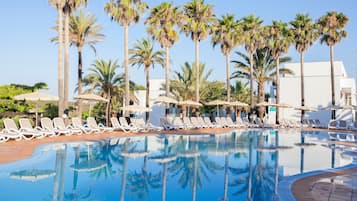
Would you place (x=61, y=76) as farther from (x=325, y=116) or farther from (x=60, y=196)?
(x=325, y=116)

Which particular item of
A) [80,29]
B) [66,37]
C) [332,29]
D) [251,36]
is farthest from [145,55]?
[332,29]

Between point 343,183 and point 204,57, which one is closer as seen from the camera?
point 343,183

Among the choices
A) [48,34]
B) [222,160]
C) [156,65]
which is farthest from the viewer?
[156,65]

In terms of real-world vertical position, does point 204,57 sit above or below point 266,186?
above

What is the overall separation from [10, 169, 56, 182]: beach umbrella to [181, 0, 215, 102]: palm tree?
2104cm

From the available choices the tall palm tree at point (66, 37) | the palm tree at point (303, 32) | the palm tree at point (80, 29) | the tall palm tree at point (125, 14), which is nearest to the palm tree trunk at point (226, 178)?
the tall palm tree at point (66, 37)

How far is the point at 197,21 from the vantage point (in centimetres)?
3003

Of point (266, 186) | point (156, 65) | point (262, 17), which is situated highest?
point (262, 17)

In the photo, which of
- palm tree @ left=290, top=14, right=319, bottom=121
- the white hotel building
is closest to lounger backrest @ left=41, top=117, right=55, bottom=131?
palm tree @ left=290, top=14, right=319, bottom=121

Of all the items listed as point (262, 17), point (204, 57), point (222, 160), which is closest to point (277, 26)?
point (262, 17)

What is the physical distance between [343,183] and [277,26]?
27392 mm

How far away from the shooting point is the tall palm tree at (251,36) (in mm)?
32031

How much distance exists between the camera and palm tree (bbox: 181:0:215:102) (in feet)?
95.9

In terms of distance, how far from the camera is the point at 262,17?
108 ft
